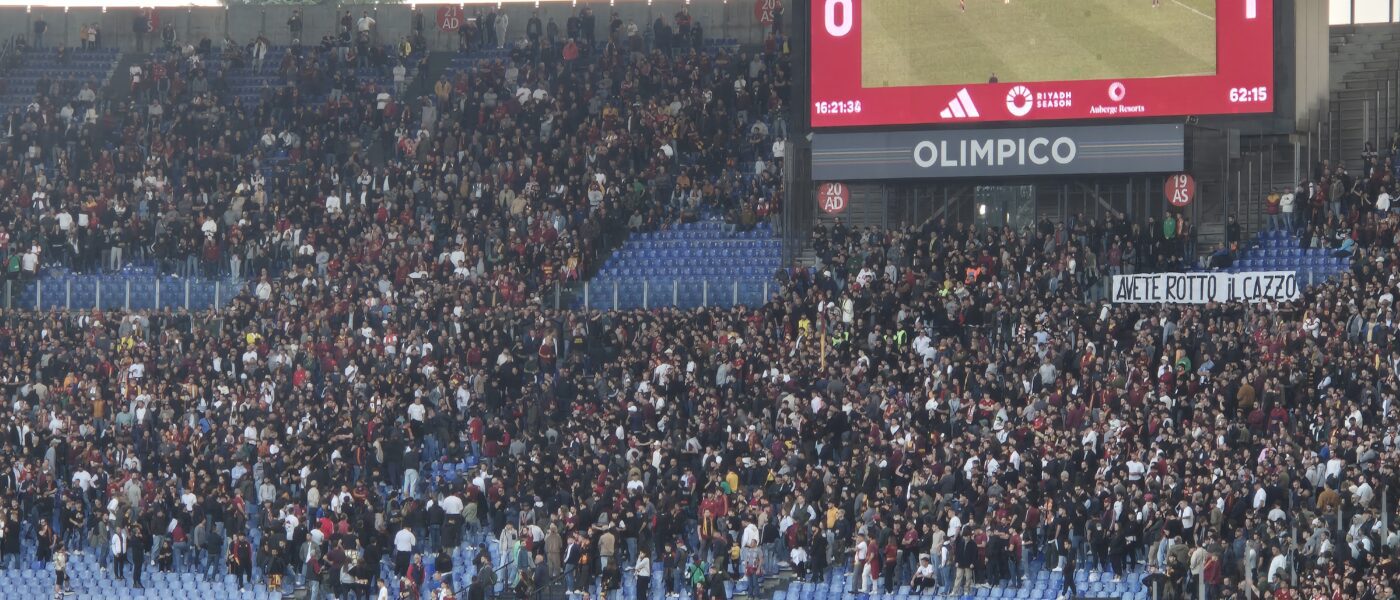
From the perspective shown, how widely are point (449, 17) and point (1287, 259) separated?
20.0m

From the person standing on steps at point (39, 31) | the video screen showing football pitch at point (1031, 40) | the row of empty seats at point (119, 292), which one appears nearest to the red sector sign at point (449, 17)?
the person standing on steps at point (39, 31)

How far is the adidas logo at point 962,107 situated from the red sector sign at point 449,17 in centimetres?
1515

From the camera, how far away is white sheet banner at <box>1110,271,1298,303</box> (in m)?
38.6

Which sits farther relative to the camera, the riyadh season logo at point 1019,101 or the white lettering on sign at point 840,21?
the white lettering on sign at point 840,21

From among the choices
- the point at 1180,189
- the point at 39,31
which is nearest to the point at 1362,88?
the point at 1180,189

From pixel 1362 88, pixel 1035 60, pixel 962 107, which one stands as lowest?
pixel 962 107

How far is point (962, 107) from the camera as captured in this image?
41.2 metres

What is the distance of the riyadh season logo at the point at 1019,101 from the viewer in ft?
134

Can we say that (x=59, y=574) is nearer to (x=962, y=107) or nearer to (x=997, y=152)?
(x=962, y=107)

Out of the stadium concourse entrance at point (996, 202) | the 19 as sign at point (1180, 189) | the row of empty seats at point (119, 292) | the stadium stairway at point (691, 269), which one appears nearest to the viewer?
the 19 as sign at point (1180, 189)

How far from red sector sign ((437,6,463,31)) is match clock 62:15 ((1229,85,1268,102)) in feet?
62.1

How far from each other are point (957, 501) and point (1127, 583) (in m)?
2.69

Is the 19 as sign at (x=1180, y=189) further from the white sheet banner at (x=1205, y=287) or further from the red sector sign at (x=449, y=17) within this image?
the red sector sign at (x=449, y=17)

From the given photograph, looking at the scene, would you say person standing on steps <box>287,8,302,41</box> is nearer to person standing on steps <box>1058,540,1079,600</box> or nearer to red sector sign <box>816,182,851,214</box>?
red sector sign <box>816,182,851,214</box>
